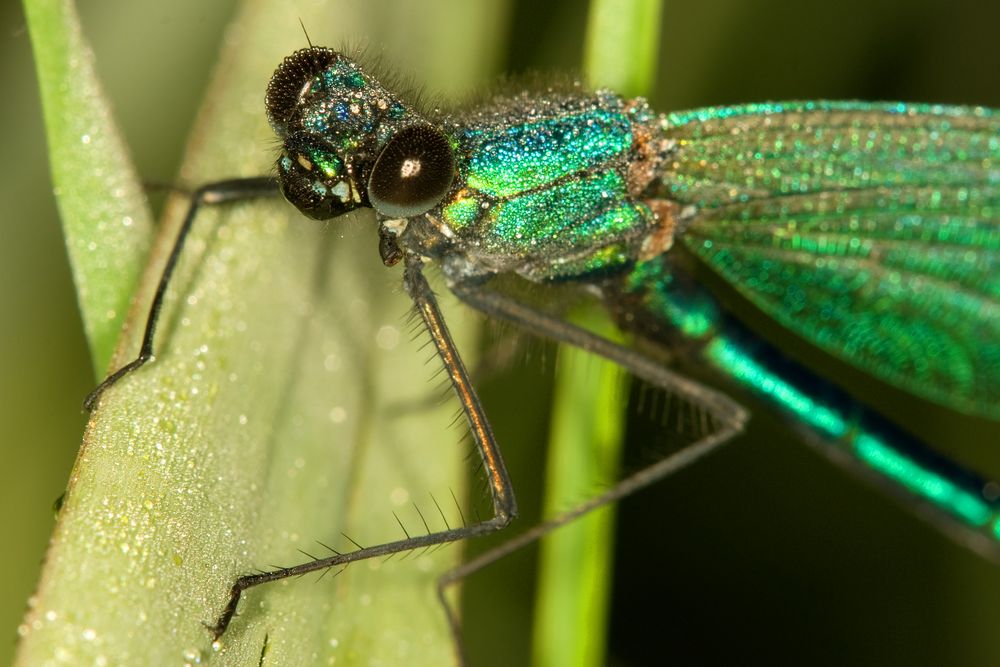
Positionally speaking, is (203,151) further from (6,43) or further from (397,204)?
(6,43)

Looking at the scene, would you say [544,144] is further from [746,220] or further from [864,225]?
[864,225]

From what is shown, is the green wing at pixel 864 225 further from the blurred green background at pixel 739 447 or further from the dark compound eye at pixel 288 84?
the dark compound eye at pixel 288 84

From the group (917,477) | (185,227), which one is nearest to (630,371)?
(917,477)

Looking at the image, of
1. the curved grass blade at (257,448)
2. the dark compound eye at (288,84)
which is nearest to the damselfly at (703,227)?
the dark compound eye at (288,84)

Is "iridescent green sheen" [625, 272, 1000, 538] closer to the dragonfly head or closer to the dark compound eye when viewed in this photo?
the dragonfly head

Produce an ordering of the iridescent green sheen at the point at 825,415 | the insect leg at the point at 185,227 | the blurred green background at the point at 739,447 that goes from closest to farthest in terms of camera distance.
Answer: the insect leg at the point at 185,227
the blurred green background at the point at 739,447
the iridescent green sheen at the point at 825,415

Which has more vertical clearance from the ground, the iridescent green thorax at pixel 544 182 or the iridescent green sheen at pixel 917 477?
the iridescent green thorax at pixel 544 182

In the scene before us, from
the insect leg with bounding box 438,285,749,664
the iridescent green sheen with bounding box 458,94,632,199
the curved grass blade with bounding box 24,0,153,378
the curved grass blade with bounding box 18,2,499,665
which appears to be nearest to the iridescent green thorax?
the iridescent green sheen with bounding box 458,94,632,199
